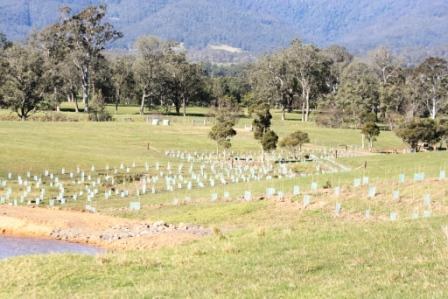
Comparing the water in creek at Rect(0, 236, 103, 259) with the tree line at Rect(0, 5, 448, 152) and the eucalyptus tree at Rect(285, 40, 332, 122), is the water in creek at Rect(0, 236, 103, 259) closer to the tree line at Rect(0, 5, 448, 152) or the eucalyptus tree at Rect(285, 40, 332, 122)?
the tree line at Rect(0, 5, 448, 152)

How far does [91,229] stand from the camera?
35750 millimetres

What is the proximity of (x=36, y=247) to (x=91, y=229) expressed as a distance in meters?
3.58

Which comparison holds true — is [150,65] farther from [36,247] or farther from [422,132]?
[36,247]

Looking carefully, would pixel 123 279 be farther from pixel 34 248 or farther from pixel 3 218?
pixel 3 218

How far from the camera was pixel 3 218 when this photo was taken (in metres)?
37.9

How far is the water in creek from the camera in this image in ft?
103

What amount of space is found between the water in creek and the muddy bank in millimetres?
819

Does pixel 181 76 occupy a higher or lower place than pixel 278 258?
higher

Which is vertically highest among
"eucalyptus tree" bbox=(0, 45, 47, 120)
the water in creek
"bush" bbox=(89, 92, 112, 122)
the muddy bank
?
"eucalyptus tree" bbox=(0, 45, 47, 120)

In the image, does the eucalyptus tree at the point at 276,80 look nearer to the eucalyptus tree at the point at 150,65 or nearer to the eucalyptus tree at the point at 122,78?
the eucalyptus tree at the point at 150,65

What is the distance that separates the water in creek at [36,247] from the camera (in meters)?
31.4

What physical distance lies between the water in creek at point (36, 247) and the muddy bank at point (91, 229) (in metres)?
0.82

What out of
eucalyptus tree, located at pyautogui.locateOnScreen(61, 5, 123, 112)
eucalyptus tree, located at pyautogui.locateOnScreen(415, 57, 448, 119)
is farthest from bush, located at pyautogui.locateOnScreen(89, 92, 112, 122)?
eucalyptus tree, located at pyautogui.locateOnScreen(415, 57, 448, 119)

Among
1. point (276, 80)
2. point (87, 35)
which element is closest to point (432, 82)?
point (276, 80)
